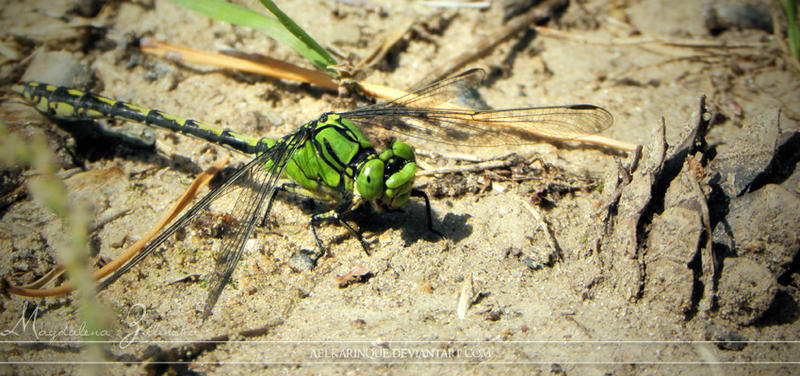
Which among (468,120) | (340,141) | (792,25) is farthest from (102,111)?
(792,25)

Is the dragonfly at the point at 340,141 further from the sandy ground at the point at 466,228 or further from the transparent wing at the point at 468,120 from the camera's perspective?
the sandy ground at the point at 466,228

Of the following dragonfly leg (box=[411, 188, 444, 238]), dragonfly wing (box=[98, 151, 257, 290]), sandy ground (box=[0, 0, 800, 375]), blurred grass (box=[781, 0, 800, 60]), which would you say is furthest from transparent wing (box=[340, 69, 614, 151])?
blurred grass (box=[781, 0, 800, 60])

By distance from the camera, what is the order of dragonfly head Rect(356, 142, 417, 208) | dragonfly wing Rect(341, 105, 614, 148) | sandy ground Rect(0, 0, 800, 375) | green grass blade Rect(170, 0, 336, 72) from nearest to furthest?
1. sandy ground Rect(0, 0, 800, 375)
2. dragonfly head Rect(356, 142, 417, 208)
3. dragonfly wing Rect(341, 105, 614, 148)
4. green grass blade Rect(170, 0, 336, 72)

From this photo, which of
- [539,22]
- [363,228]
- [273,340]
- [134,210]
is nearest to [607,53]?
[539,22]

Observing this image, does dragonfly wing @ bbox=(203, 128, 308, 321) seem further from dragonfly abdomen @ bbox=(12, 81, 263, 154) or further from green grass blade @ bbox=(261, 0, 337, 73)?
green grass blade @ bbox=(261, 0, 337, 73)

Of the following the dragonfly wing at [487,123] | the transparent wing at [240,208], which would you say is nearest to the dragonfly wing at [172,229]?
the transparent wing at [240,208]

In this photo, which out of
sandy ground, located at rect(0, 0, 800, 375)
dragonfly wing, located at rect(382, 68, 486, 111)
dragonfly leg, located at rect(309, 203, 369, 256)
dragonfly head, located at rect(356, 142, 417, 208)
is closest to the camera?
sandy ground, located at rect(0, 0, 800, 375)
